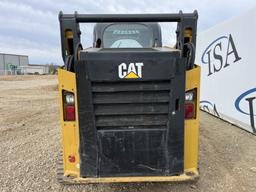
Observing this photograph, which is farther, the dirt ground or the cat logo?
the dirt ground

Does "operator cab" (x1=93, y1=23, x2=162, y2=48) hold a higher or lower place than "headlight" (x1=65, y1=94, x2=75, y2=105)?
higher

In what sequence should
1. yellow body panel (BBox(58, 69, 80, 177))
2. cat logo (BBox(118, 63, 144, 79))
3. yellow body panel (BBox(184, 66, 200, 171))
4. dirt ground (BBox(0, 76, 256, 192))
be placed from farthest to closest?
dirt ground (BBox(0, 76, 256, 192))
yellow body panel (BBox(184, 66, 200, 171))
yellow body panel (BBox(58, 69, 80, 177))
cat logo (BBox(118, 63, 144, 79))

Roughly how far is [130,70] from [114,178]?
116 cm

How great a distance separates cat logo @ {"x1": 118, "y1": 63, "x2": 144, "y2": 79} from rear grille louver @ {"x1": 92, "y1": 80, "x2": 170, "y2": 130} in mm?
71

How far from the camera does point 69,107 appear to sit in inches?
99.5

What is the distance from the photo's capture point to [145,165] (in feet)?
8.38

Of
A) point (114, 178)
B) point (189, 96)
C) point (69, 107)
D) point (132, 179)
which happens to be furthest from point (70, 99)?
point (189, 96)

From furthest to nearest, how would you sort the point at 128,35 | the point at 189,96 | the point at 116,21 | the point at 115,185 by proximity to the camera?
the point at 128,35 < the point at 115,185 < the point at 116,21 < the point at 189,96

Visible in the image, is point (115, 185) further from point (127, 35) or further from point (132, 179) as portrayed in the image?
point (127, 35)

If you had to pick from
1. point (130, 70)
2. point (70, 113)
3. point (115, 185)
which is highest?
point (130, 70)

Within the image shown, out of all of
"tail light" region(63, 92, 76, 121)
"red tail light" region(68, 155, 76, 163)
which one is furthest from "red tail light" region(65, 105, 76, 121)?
"red tail light" region(68, 155, 76, 163)

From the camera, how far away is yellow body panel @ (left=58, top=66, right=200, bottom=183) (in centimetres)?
245

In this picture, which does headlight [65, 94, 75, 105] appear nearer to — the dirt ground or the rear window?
the dirt ground

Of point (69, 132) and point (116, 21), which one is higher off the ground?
point (116, 21)
